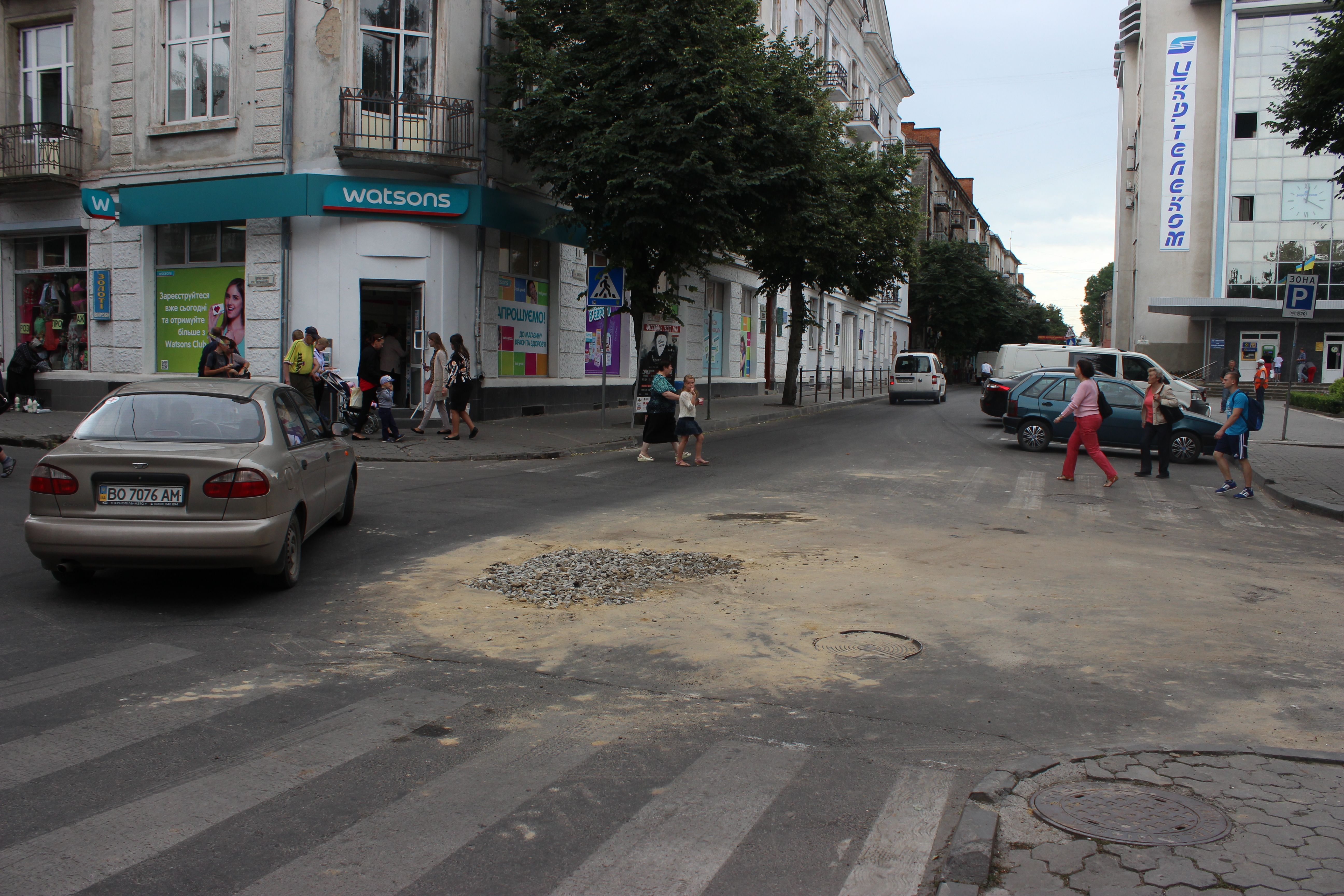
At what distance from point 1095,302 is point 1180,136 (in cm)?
12525

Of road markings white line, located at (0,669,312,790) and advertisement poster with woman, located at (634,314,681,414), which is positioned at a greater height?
advertisement poster with woman, located at (634,314,681,414)

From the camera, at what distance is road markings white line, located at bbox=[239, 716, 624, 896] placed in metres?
3.10

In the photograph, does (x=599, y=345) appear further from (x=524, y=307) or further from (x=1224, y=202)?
(x=1224, y=202)

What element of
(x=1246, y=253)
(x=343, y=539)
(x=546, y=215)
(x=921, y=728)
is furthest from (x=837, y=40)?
(x=921, y=728)

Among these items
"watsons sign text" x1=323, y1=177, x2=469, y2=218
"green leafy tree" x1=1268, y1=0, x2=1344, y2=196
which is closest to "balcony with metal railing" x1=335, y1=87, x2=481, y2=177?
"watsons sign text" x1=323, y1=177, x2=469, y2=218

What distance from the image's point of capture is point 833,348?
159ft

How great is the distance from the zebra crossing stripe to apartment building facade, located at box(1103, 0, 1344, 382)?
51.3 m

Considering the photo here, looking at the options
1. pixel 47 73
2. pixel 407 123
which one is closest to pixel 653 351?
pixel 407 123

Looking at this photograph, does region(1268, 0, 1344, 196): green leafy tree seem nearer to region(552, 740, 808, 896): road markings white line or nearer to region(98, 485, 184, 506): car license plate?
region(552, 740, 808, 896): road markings white line

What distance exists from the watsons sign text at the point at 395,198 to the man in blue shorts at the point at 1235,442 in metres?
13.6

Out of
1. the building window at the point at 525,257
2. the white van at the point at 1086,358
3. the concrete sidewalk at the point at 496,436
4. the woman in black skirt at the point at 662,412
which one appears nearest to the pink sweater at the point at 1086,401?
the woman in black skirt at the point at 662,412

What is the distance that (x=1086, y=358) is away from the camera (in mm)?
22609

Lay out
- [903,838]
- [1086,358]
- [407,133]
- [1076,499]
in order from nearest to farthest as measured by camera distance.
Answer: [903,838] < [1076,499] < [407,133] < [1086,358]

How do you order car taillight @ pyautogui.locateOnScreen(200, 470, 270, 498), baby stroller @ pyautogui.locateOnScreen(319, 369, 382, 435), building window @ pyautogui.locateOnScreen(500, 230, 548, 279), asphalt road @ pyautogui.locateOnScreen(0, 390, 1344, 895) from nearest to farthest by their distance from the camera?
asphalt road @ pyautogui.locateOnScreen(0, 390, 1344, 895)
car taillight @ pyautogui.locateOnScreen(200, 470, 270, 498)
baby stroller @ pyautogui.locateOnScreen(319, 369, 382, 435)
building window @ pyautogui.locateOnScreen(500, 230, 548, 279)
